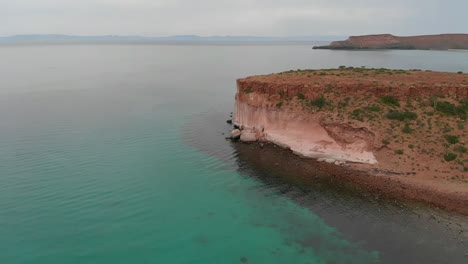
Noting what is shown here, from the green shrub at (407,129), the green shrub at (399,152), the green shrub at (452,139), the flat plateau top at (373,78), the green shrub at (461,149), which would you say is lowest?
the green shrub at (399,152)

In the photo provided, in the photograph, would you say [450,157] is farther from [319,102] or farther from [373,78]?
[373,78]

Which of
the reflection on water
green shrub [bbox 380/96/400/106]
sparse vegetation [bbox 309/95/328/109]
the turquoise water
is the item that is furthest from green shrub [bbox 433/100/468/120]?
the turquoise water

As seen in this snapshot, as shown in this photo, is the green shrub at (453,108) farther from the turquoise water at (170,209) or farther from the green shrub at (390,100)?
the turquoise water at (170,209)

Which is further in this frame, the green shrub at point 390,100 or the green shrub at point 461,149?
the green shrub at point 390,100

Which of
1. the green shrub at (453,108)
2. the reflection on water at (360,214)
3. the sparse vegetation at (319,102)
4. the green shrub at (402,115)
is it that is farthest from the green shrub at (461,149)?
the sparse vegetation at (319,102)

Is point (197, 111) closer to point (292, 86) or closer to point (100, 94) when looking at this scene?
A: point (292, 86)

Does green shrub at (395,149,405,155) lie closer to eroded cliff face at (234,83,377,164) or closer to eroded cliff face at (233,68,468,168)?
eroded cliff face at (233,68,468,168)
